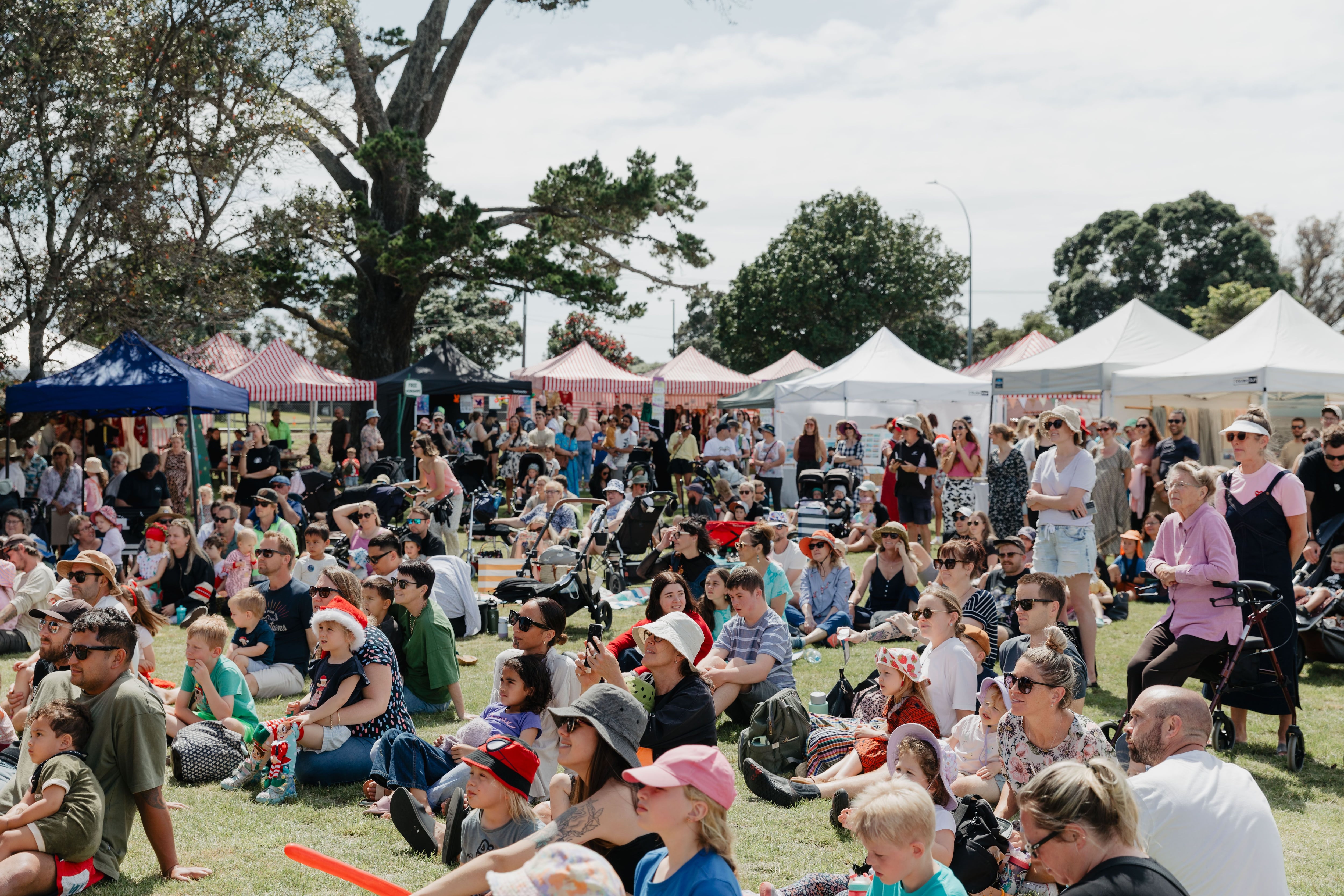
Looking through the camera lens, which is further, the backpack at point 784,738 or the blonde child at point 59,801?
the backpack at point 784,738

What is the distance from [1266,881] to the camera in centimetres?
287

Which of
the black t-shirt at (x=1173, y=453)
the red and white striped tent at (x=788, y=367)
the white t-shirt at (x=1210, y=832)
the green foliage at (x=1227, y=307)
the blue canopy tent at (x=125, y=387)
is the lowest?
the white t-shirt at (x=1210, y=832)

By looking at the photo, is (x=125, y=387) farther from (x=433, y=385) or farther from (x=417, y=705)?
(x=417, y=705)

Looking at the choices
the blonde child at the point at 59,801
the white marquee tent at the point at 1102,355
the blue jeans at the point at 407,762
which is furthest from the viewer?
the white marquee tent at the point at 1102,355

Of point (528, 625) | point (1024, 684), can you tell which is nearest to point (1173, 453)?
point (1024, 684)

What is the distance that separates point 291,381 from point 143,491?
9985mm

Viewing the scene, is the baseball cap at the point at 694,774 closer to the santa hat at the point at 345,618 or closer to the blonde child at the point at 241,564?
the santa hat at the point at 345,618

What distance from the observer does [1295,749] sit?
18.6 ft

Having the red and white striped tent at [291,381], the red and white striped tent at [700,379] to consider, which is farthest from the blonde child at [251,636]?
the red and white striped tent at [700,379]

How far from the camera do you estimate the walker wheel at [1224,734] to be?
19.3 ft

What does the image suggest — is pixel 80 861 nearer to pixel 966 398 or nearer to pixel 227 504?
pixel 227 504

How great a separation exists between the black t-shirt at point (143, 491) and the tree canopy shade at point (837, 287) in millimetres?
32490

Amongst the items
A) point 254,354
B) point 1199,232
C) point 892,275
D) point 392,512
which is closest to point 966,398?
point 392,512

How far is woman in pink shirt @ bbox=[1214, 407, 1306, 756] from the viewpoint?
5.71 meters
